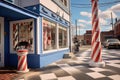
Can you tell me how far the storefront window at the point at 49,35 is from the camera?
371 inches

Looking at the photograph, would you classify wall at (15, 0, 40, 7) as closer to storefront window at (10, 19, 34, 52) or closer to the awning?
the awning

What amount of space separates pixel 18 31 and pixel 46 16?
168 centimetres

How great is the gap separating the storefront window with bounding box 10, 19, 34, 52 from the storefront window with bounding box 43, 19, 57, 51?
0.94 metres

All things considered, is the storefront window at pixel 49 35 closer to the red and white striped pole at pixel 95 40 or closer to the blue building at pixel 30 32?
the blue building at pixel 30 32

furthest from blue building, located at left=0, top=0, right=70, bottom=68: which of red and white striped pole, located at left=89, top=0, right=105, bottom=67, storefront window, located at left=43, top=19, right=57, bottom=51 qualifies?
red and white striped pole, located at left=89, top=0, right=105, bottom=67

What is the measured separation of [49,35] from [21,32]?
1819 mm

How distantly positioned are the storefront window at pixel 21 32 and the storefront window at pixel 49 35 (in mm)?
942

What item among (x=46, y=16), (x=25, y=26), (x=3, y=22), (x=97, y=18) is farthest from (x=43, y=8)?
(x=97, y=18)

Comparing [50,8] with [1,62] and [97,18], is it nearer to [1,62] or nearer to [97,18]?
[97,18]

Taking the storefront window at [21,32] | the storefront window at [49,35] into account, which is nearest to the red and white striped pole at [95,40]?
the storefront window at [49,35]

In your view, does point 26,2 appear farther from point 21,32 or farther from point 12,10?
point 12,10

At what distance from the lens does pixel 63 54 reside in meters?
12.3

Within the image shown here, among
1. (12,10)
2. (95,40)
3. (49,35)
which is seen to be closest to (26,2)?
(12,10)

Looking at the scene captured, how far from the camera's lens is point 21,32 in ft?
29.8
